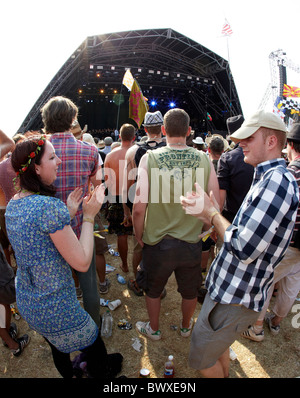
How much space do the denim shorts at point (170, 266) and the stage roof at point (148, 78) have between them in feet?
43.3

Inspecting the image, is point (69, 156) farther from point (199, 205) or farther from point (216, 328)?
point (216, 328)

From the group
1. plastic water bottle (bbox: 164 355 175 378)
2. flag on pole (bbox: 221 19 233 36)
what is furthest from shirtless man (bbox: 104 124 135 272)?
flag on pole (bbox: 221 19 233 36)

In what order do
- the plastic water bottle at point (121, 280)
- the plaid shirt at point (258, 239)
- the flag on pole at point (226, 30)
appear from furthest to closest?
1. the flag on pole at point (226, 30)
2. the plastic water bottle at point (121, 280)
3. the plaid shirt at point (258, 239)

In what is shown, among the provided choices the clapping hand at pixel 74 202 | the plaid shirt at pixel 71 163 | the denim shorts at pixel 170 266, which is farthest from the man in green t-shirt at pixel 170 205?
the clapping hand at pixel 74 202

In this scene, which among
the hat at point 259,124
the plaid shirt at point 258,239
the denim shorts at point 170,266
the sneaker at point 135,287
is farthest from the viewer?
the sneaker at point 135,287

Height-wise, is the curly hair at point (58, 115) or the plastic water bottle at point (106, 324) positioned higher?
the curly hair at point (58, 115)

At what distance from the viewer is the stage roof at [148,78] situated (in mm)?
14739

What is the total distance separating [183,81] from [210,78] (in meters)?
2.09

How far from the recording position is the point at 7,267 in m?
2.11

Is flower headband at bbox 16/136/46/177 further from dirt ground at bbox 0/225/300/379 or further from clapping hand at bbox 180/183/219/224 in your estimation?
dirt ground at bbox 0/225/300/379

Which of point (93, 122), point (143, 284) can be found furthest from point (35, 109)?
point (143, 284)

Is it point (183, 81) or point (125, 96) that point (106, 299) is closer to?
point (183, 81)

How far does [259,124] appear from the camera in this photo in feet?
4.56

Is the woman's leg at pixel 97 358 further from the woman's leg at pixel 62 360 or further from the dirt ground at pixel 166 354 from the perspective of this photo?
the dirt ground at pixel 166 354
